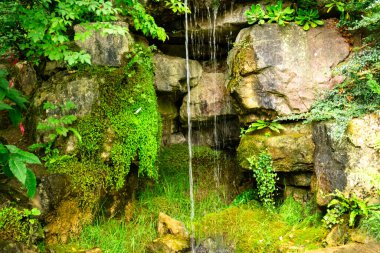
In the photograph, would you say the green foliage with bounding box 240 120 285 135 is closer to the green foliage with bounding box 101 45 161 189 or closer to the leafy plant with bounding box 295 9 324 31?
the green foliage with bounding box 101 45 161 189

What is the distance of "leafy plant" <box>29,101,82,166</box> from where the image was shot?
482 cm

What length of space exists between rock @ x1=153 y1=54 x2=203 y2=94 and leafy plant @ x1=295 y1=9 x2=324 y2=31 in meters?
2.69

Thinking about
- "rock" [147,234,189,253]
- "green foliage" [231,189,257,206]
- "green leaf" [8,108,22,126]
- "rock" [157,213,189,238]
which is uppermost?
"green leaf" [8,108,22,126]

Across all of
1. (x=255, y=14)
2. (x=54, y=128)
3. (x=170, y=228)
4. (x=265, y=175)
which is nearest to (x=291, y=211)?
(x=265, y=175)

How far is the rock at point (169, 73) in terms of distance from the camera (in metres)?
7.34

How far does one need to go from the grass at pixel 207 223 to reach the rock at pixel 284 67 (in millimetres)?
1901

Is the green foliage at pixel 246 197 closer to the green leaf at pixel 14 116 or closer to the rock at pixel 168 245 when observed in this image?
the rock at pixel 168 245

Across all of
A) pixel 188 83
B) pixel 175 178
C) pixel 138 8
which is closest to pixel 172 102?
pixel 188 83

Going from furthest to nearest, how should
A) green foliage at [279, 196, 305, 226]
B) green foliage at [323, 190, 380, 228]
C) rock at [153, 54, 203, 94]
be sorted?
rock at [153, 54, 203, 94] < green foliage at [279, 196, 305, 226] < green foliage at [323, 190, 380, 228]

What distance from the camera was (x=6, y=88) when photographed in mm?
2123

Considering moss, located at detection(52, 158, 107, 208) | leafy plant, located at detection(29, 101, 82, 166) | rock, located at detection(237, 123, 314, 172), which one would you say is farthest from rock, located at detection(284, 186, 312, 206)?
leafy plant, located at detection(29, 101, 82, 166)

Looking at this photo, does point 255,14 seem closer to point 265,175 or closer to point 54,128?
point 265,175

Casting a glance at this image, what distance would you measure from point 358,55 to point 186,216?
4373mm

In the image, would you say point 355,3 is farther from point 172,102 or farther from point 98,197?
point 98,197
